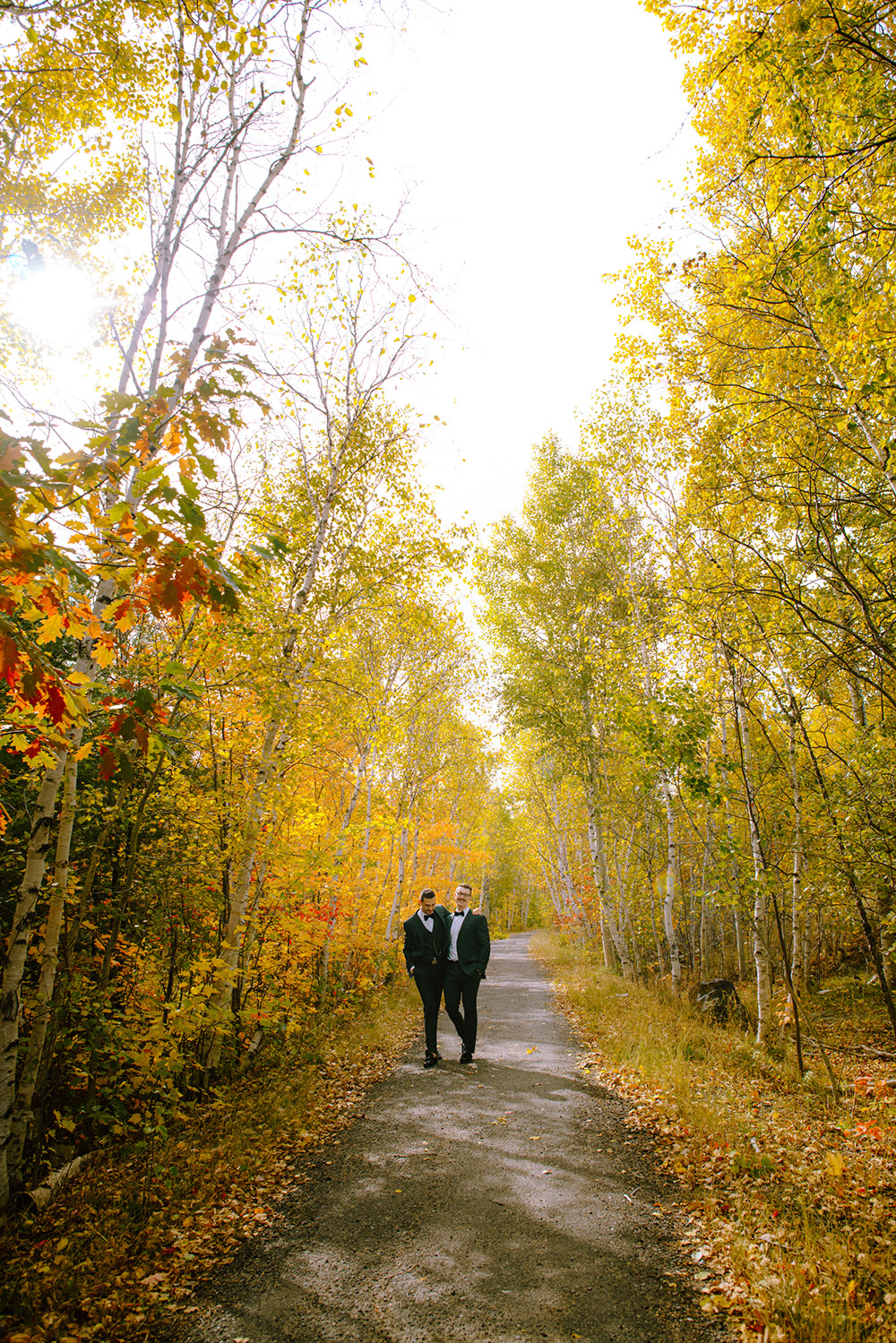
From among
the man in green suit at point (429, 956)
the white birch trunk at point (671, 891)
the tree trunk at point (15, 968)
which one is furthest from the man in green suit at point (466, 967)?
the white birch trunk at point (671, 891)

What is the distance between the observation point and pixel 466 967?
6605mm

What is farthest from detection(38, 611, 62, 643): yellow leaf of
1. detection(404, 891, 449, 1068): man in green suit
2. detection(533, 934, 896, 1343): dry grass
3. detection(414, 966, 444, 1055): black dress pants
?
detection(414, 966, 444, 1055): black dress pants

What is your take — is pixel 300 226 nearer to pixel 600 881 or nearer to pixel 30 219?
pixel 30 219

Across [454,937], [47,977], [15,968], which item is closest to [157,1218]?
[47,977]

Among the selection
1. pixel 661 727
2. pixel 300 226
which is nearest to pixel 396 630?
pixel 661 727

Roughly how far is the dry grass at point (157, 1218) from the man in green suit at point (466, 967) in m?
1.28

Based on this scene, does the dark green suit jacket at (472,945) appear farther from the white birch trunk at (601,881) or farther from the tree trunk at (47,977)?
the white birch trunk at (601,881)

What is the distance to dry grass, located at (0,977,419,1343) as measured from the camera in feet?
9.20

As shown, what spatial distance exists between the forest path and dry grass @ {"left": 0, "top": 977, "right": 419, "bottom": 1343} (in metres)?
0.24

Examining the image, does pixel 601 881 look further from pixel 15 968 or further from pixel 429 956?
pixel 15 968

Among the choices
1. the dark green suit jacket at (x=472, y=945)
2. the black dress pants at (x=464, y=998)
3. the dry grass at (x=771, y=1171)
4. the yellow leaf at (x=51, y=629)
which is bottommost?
the dry grass at (x=771, y=1171)

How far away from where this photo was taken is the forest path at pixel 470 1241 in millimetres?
2664

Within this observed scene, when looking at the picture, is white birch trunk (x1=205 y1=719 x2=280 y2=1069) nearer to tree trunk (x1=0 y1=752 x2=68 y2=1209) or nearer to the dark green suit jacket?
tree trunk (x1=0 y1=752 x2=68 y2=1209)

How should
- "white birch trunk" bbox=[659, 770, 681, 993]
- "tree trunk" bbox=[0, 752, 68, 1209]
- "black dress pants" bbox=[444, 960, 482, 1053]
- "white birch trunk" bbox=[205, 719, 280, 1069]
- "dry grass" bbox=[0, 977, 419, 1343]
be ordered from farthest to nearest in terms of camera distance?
"white birch trunk" bbox=[659, 770, 681, 993], "black dress pants" bbox=[444, 960, 482, 1053], "white birch trunk" bbox=[205, 719, 280, 1069], "tree trunk" bbox=[0, 752, 68, 1209], "dry grass" bbox=[0, 977, 419, 1343]
